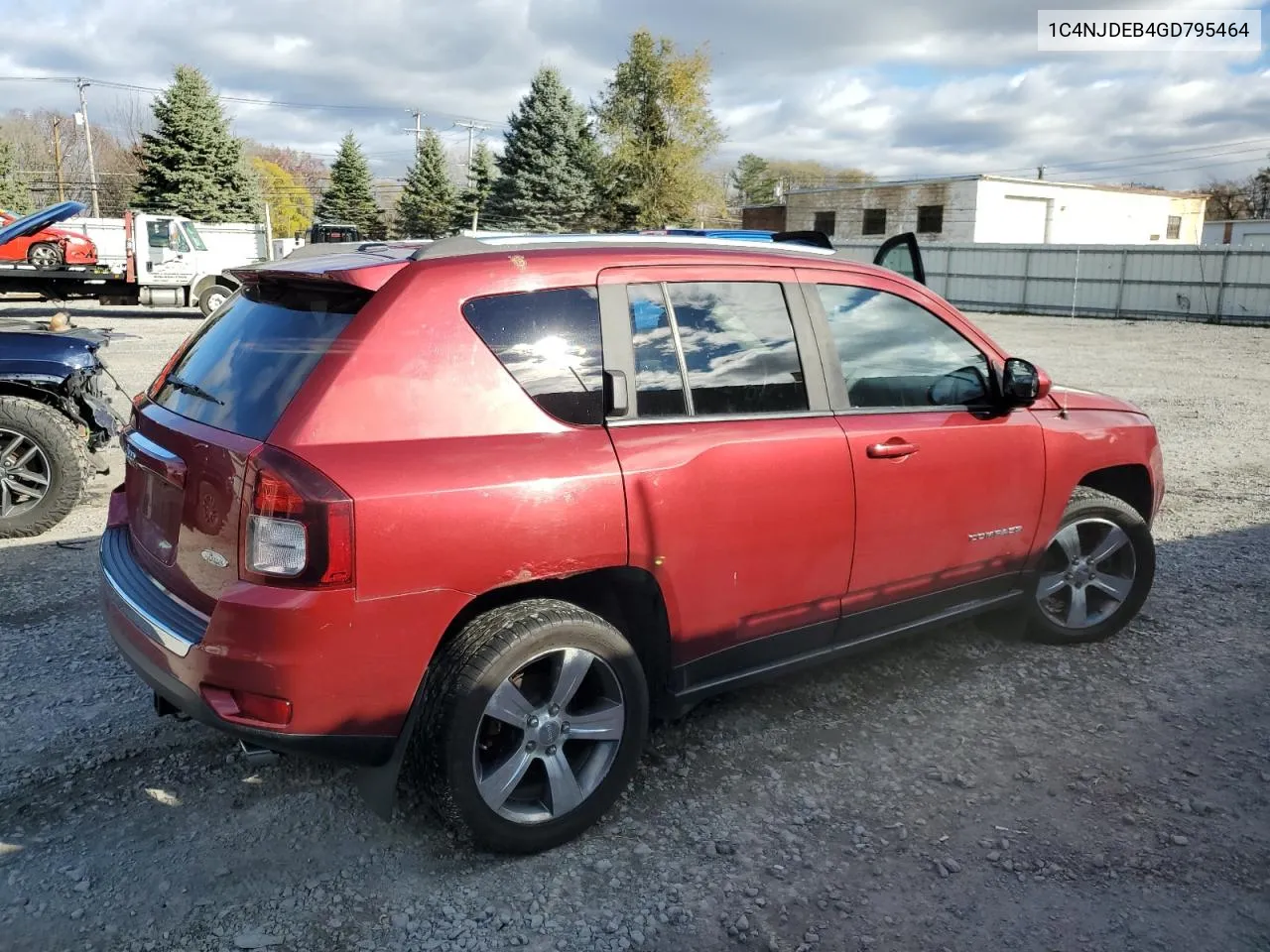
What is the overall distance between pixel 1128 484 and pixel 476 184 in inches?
2084

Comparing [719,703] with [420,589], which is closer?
[420,589]

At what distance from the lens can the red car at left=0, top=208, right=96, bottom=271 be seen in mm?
22109

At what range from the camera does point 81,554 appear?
5457 mm

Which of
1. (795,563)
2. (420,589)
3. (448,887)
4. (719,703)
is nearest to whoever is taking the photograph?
(420,589)

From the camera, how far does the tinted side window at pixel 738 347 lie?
312cm

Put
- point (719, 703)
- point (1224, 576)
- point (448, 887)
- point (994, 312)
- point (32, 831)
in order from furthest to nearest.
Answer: point (994, 312)
point (1224, 576)
point (719, 703)
point (32, 831)
point (448, 887)

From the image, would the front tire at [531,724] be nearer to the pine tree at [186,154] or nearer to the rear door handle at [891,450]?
the rear door handle at [891,450]

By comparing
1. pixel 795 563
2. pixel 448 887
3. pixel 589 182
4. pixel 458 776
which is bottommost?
pixel 448 887

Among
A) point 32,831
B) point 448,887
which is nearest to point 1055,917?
point 448,887

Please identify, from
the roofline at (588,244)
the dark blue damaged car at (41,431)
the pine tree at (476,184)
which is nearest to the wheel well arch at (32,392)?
the dark blue damaged car at (41,431)

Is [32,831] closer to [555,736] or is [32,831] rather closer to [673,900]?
[555,736]

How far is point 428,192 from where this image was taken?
5447 cm

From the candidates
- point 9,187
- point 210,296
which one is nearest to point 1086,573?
point 210,296

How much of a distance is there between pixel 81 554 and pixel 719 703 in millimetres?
3877
